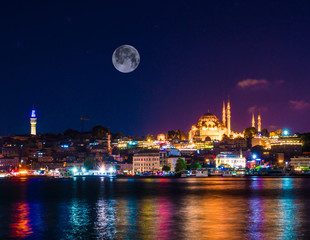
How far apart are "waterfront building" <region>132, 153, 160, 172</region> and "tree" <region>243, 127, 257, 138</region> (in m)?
54.2

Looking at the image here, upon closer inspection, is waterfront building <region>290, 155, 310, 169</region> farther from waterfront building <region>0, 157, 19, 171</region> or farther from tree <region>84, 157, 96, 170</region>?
waterfront building <region>0, 157, 19, 171</region>

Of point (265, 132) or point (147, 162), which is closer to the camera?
point (147, 162)

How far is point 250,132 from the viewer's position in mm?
187500

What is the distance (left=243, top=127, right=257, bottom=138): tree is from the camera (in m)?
186

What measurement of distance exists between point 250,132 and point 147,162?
5710 cm

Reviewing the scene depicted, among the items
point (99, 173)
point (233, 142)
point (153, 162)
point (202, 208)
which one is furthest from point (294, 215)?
point (233, 142)

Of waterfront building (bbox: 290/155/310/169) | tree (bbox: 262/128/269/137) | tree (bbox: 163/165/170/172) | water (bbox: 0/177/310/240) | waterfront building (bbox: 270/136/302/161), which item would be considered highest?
tree (bbox: 262/128/269/137)

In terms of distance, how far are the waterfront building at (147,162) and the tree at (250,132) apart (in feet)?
178

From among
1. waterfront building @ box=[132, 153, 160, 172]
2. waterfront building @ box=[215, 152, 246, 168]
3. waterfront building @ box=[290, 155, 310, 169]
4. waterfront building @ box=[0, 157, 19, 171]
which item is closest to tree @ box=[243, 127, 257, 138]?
waterfront building @ box=[215, 152, 246, 168]

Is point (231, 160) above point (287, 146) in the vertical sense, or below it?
below

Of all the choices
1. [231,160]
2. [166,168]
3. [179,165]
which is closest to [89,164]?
[166,168]

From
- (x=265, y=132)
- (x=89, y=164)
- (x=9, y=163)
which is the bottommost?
(x=89, y=164)

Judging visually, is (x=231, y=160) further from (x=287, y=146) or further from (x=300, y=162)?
(x=287, y=146)

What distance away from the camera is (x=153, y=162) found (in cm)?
14062
